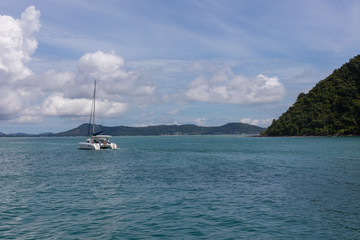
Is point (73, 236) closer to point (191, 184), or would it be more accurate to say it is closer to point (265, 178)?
point (191, 184)

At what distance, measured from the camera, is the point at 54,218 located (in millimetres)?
20094

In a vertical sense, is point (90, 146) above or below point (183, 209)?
above

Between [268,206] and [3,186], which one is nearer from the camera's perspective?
[268,206]

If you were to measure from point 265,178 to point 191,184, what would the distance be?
33.7 ft

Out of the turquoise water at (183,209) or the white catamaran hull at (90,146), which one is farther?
the white catamaran hull at (90,146)

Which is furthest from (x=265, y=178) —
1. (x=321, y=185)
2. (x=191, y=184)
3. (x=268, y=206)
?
(x=268, y=206)

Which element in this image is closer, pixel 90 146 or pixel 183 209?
pixel 183 209

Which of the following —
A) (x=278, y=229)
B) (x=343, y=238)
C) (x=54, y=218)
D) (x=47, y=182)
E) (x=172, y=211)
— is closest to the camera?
(x=343, y=238)

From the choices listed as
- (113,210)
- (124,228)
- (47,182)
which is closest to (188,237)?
(124,228)

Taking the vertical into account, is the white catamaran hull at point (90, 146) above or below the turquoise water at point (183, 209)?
above

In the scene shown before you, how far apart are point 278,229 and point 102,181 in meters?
24.5

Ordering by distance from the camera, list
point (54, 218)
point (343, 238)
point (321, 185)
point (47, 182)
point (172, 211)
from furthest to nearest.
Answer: point (47, 182)
point (321, 185)
point (172, 211)
point (54, 218)
point (343, 238)

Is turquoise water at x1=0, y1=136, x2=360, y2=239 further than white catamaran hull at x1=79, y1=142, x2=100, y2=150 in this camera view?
No

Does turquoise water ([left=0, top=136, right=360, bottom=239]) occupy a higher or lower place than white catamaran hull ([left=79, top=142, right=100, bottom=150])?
lower
